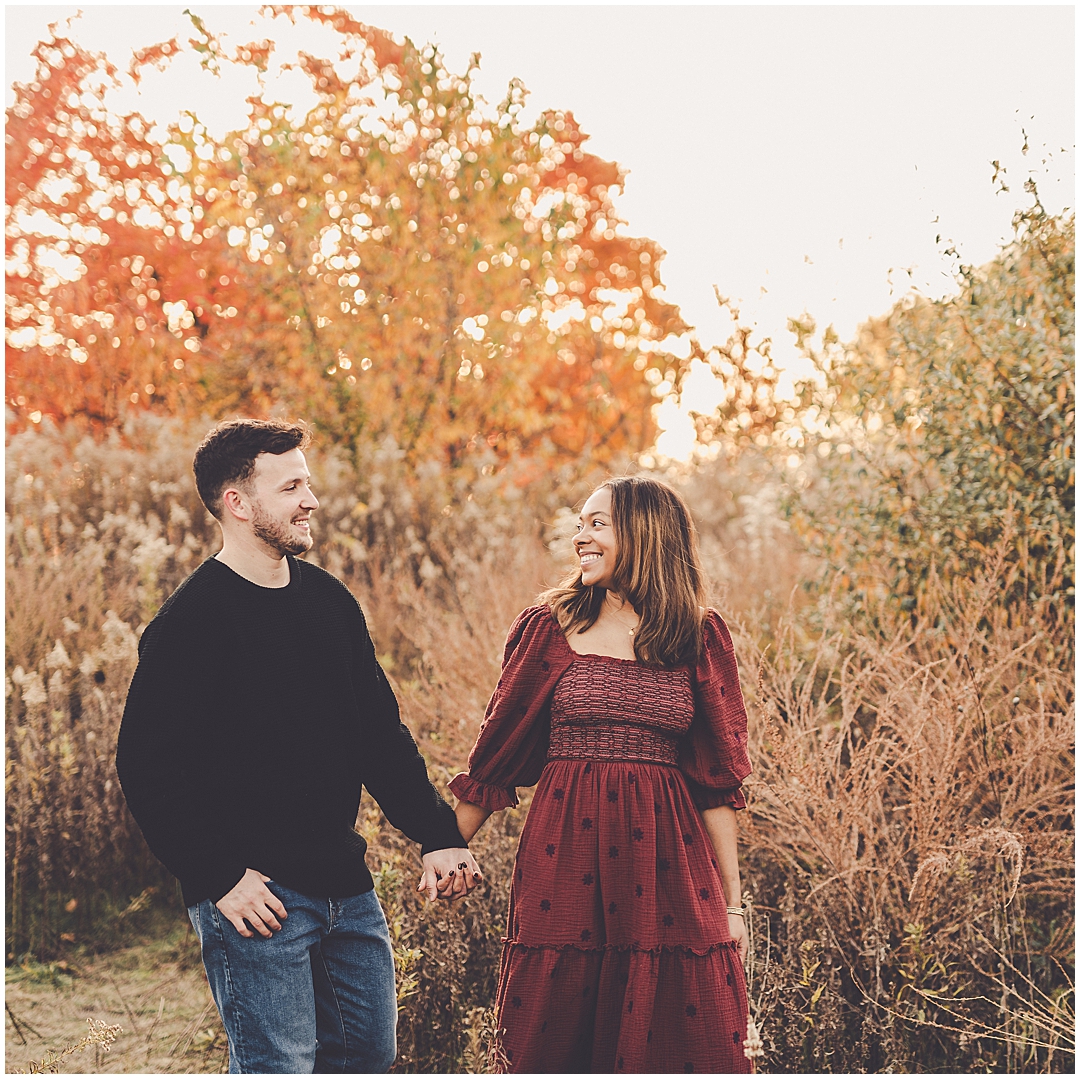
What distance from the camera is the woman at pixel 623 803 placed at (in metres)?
2.49

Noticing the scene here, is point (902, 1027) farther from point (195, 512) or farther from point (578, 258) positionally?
point (578, 258)

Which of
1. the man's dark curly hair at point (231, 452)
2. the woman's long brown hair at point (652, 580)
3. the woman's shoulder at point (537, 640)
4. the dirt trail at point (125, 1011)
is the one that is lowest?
the dirt trail at point (125, 1011)

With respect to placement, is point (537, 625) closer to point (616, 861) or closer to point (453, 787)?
point (453, 787)

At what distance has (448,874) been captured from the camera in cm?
264

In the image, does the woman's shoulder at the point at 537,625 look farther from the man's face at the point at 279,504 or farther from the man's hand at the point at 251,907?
the man's hand at the point at 251,907

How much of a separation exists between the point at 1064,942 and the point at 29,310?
9030 mm

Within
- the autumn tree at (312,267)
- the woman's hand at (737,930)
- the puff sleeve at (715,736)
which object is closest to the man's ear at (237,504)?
the puff sleeve at (715,736)

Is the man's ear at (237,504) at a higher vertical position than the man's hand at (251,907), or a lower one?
higher

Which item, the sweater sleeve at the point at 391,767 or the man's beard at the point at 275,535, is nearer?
the man's beard at the point at 275,535

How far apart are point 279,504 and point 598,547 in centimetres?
82

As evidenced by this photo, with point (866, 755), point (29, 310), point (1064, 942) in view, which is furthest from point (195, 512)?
point (1064, 942)

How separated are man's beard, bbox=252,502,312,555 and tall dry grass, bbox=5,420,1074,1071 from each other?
59.1 inches

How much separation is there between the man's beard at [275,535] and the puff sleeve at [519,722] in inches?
25.3

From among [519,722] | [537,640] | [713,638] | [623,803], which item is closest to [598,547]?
[537,640]
